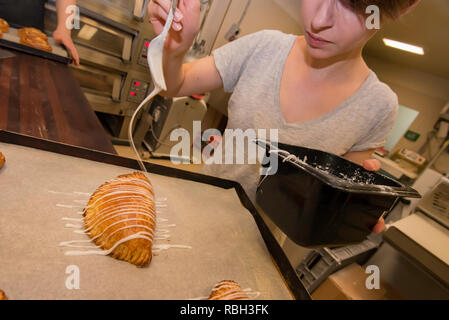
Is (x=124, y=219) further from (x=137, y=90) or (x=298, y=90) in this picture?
(x=137, y=90)

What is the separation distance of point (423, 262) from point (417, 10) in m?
2.44

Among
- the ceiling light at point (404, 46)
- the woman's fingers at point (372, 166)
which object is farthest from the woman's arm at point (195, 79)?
the ceiling light at point (404, 46)

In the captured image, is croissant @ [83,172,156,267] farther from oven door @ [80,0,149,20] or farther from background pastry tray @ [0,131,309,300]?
oven door @ [80,0,149,20]

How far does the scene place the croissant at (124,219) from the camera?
618 mm

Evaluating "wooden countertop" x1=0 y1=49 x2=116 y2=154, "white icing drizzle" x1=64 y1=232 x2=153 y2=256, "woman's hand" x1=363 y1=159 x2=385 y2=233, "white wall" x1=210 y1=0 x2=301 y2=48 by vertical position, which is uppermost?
"white wall" x1=210 y1=0 x2=301 y2=48

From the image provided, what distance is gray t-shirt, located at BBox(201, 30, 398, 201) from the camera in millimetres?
980

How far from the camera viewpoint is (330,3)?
2.22 ft

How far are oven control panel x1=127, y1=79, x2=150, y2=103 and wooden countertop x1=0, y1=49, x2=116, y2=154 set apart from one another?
164 cm

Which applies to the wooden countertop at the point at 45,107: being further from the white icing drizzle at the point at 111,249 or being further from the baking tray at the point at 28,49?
the white icing drizzle at the point at 111,249

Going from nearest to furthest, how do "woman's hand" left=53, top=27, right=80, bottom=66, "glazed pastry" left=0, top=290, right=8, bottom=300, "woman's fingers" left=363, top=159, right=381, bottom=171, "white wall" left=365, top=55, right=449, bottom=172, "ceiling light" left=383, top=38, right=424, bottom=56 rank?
1. "glazed pastry" left=0, top=290, right=8, bottom=300
2. "woman's fingers" left=363, top=159, right=381, bottom=171
3. "woman's hand" left=53, top=27, right=80, bottom=66
4. "ceiling light" left=383, top=38, right=424, bottom=56
5. "white wall" left=365, top=55, right=449, bottom=172

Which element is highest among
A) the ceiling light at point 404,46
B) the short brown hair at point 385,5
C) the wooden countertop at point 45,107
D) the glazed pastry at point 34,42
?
the ceiling light at point 404,46

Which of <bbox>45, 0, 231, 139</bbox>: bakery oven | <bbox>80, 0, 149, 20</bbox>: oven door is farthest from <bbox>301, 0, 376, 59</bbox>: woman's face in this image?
<bbox>80, 0, 149, 20</bbox>: oven door

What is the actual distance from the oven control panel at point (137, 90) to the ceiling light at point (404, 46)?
3645mm
